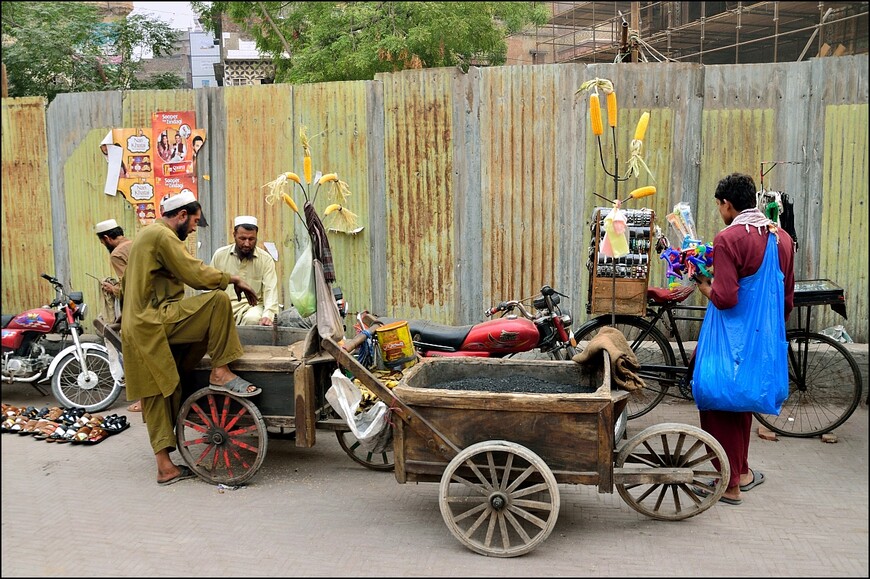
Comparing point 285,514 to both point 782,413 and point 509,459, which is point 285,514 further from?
point 782,413

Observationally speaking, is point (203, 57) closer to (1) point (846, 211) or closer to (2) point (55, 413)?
(2) point (55, 413)

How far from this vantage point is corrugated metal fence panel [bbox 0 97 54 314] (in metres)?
7.64

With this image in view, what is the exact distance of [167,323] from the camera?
472 cm

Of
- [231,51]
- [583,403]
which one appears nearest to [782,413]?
[583,403]

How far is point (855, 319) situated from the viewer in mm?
6422

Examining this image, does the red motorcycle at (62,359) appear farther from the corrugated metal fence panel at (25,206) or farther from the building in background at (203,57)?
the building in background at (203,57)

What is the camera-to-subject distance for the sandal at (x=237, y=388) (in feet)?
15.4

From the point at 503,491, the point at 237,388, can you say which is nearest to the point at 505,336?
the point at 503,491

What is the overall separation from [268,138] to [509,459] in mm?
4689

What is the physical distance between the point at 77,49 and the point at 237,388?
5771mm

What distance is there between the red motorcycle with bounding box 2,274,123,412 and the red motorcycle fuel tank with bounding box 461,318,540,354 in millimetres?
3394

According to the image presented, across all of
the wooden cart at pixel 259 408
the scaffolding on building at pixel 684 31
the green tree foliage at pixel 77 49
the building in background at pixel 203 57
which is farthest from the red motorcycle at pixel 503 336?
the green tree foliage at pixel 77 49

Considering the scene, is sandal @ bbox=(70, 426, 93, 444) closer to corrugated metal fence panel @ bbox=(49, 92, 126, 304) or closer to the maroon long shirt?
corrugated metal fence panel @ bbox=(49, 92, 126, 304)

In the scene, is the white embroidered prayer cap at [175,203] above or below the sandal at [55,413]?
above
